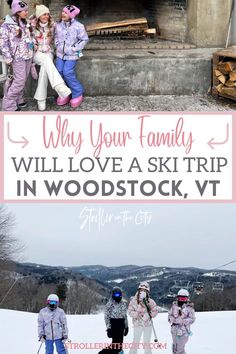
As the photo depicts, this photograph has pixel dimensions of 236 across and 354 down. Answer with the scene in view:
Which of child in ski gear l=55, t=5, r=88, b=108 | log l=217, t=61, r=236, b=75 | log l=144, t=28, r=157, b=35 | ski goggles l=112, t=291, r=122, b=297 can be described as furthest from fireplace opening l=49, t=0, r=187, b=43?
ski goggles l=112, t=291, r=122, b=297

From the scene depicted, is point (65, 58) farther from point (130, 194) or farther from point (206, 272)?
point (206, 272)

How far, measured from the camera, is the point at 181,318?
6246 mm

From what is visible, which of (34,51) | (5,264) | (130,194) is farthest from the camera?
(34,51)

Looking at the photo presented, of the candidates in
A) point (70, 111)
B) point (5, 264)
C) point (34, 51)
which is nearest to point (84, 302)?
point (5, 264)

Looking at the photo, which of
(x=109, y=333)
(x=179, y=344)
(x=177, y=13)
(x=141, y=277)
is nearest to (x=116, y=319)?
(x=109, y=333)

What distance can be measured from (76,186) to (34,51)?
195 centimetres

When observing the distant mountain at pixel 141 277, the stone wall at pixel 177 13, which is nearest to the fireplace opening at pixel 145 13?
the stone wall at pixel 177 13

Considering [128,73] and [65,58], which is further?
[128,73]

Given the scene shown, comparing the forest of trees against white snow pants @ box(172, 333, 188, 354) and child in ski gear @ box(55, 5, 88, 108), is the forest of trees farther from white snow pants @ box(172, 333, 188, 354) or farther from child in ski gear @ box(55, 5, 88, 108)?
child in ski gear @ box(55, 5, 88, 108)

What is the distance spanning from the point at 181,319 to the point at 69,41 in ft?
9.80

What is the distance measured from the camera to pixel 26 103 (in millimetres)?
8016

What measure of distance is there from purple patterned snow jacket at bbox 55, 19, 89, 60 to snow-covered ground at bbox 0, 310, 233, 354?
2.66 meters

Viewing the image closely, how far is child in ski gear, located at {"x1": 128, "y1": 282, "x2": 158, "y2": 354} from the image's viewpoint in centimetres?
623

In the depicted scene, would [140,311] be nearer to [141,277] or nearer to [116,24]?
[141,277]
